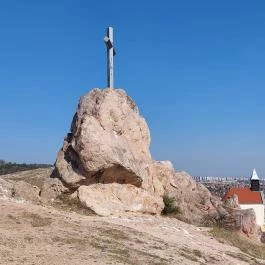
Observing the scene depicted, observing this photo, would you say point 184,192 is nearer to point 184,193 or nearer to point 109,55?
point 184,193

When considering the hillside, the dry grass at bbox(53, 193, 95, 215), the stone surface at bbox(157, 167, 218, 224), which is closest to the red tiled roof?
the stone surface at bbox(157, 167, 218, 224)

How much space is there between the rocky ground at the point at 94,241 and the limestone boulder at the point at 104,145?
1946 mm

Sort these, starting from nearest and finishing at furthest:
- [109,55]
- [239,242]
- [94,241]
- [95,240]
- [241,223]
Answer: [94,241] < [95,240] < [239,242] < [241,223] < [109,55]

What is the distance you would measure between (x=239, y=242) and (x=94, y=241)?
714cm

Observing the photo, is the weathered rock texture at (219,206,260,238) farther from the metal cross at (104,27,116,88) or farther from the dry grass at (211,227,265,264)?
the metal cross at (104,27,116,88)

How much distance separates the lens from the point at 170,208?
19.9 m

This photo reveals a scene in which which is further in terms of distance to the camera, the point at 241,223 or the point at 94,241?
the point at 241,223

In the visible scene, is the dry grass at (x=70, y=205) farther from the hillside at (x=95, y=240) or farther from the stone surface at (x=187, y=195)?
the stone surface at (x=187, y=195)

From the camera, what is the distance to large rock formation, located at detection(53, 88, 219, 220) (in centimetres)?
1825

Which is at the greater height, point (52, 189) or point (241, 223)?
point (52, 189)

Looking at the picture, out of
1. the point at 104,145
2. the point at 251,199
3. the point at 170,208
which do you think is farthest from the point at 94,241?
the point at 251,199

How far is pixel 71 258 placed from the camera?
11.0 metres

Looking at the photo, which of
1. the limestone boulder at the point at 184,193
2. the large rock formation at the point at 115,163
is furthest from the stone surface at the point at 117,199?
the limestone boulder at the point at 184,193

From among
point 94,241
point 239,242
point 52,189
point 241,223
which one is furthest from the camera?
point 241,223
